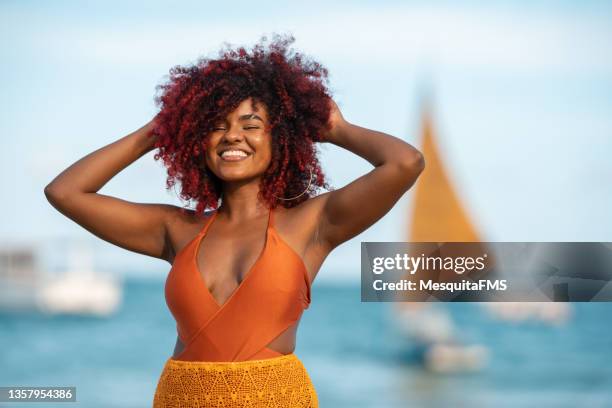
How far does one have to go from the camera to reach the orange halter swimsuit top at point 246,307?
2.61 metres

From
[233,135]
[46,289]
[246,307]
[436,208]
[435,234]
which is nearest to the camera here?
[246,307]

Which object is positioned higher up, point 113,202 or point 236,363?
point 113,202

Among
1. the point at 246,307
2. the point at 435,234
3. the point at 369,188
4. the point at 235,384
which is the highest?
the point at 435,234

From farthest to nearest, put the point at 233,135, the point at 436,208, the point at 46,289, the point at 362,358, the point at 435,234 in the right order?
the point at 46,289, the point at 362,358, the point at 436,208, the point at 435,234, the point at 233,135

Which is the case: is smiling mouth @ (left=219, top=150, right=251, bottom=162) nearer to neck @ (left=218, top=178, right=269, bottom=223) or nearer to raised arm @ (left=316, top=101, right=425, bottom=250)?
neck @ (left=218, top=178, right=269, bottom=223)

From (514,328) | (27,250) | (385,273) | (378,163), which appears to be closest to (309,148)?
(378,163)

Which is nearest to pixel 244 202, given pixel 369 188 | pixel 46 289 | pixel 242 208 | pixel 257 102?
pixel 242 208

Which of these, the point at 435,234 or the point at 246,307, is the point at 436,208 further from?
the point at 246,307

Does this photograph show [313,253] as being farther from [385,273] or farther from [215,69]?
[385,273]

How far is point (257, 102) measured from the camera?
9.08 ft

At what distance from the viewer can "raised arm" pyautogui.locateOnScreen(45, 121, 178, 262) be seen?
2879mm

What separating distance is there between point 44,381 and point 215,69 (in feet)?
57.9

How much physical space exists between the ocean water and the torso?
10715 mm

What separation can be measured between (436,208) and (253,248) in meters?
17.5
